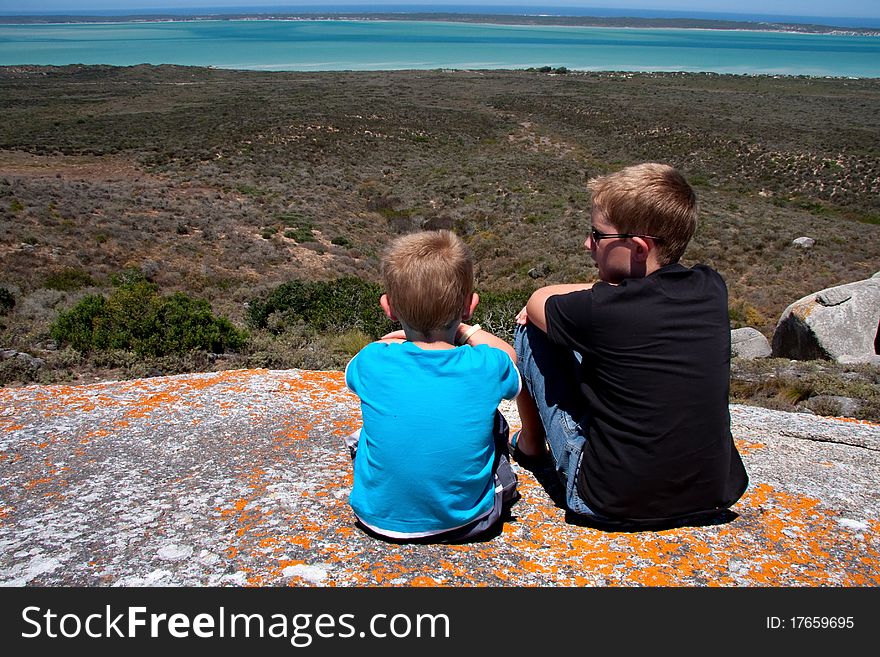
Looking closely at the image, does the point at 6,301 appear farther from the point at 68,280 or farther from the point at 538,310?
the point at 538,310

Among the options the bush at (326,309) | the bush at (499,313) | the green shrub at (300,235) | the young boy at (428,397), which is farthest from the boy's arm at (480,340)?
the green shrub at (300,235)

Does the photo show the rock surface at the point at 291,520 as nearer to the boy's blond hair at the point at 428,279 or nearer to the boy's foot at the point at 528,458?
→ the boy's foot at the point at 528,458

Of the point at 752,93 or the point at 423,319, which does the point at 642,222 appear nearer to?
the point at 423,319

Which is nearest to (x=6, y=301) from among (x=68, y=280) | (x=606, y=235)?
(x=68, y=280)

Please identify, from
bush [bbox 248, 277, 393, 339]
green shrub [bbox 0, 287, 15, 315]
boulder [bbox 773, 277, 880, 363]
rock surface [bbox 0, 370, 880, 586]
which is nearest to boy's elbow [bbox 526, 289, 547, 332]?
rock surface [bbox 0, 370, 880, 586]

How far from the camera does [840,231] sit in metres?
24.0

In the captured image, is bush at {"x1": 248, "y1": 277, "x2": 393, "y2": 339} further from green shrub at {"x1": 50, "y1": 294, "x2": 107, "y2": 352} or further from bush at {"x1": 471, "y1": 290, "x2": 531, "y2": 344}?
green shrub at {"x1": 50, "y1": 294, "x2": 107, "y2": 352}

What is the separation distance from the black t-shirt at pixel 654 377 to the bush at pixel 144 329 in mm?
4328

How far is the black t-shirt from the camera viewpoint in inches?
80.4

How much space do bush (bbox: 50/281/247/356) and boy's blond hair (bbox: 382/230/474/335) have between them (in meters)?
4.03

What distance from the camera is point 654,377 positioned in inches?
80.5

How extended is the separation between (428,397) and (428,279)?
41 centimetres

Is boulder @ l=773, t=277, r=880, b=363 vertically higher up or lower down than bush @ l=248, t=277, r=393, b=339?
lower down

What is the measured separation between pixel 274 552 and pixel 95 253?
51.9ft
